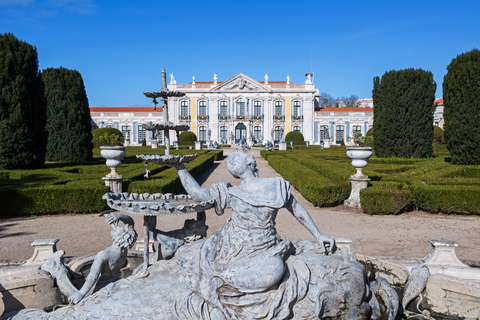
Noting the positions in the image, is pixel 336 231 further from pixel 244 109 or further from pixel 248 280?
pixel 244 109

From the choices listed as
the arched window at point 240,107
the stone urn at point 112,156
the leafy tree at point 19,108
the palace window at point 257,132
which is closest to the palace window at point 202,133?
the arched window at point 240,107

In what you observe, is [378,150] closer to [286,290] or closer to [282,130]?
[286,290]

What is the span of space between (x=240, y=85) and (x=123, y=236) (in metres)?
41.8

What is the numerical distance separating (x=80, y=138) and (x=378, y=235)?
505 inches

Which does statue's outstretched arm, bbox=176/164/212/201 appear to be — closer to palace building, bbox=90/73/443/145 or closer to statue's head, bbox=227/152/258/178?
statue's head, bbox=227/152/258/178

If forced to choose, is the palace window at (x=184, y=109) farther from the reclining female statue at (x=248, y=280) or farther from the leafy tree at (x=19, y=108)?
the reclining female statue at (x=248, y=280)

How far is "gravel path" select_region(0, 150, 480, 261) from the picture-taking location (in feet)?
15.4

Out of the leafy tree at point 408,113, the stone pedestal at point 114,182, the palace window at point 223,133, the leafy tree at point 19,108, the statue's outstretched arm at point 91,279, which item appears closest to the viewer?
the statue's outstretched arm at point 91,279

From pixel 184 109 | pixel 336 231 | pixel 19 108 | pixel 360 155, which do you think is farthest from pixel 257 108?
pixel 336 231

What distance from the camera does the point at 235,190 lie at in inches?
91.4

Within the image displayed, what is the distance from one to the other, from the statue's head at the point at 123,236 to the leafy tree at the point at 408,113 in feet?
46.3

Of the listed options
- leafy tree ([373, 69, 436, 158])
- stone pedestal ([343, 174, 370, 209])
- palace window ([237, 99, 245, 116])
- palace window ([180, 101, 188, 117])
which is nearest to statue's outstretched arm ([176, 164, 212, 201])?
stone pedestal ([343, 174, 370, 209])

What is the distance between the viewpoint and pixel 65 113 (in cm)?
1438

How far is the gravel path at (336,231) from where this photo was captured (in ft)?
15.4
